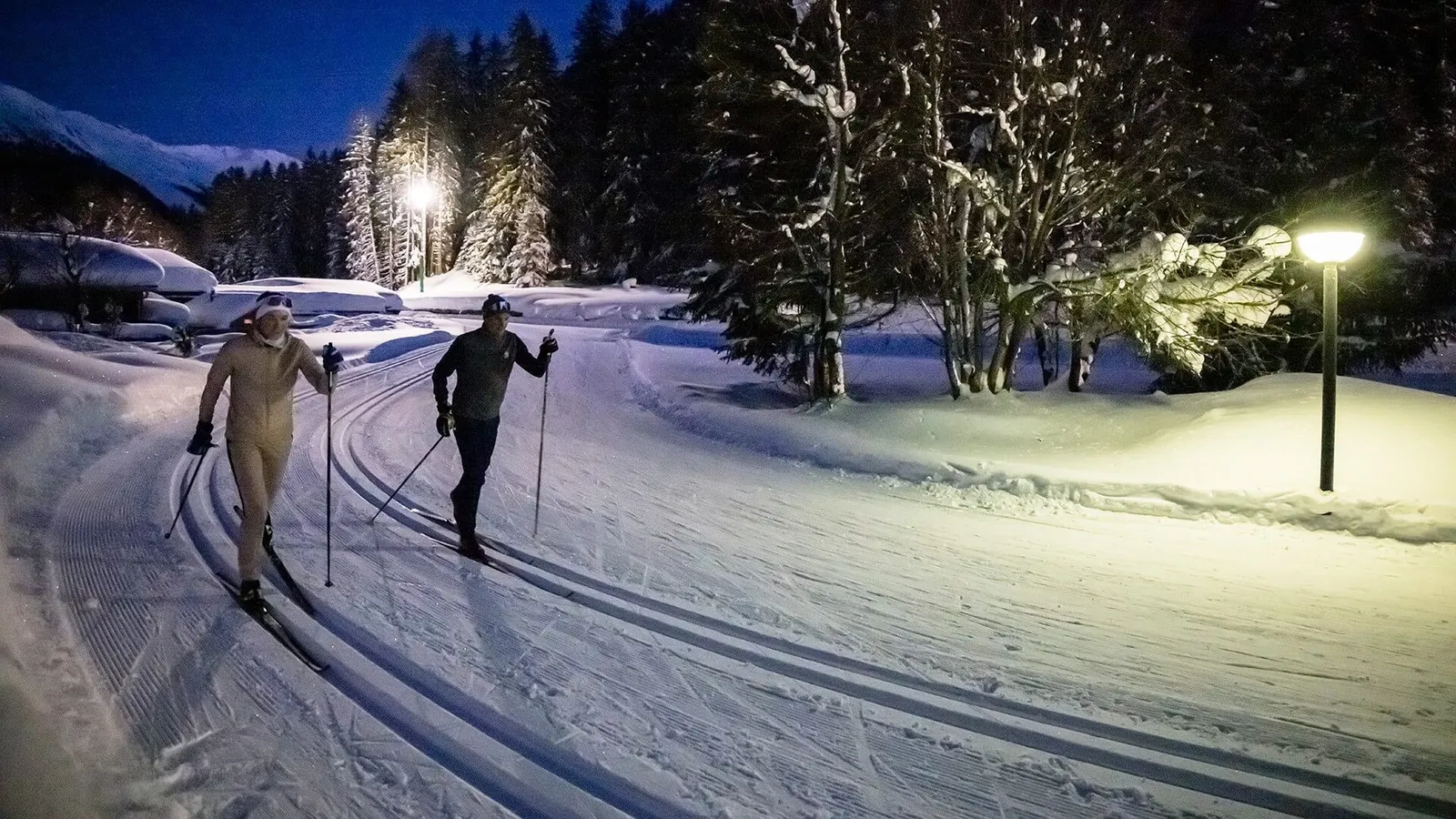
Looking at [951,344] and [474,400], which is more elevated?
[951,344]

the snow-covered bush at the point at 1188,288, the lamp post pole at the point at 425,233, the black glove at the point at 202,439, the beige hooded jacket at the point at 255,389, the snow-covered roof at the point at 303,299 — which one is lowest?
the black glove at the point at 202,439

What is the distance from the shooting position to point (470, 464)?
6816mm

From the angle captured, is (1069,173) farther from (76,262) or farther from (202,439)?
(76,262)

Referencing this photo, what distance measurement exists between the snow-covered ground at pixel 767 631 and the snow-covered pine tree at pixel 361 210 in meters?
62.0

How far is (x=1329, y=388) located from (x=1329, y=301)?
0.97 metres

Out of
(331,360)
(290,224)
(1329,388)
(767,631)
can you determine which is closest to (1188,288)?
(1329,388)

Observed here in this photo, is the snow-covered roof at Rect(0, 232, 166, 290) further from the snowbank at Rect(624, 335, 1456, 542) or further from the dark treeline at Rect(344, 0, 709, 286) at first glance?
the snowbank at Rect(624, 335, 1456, 542)

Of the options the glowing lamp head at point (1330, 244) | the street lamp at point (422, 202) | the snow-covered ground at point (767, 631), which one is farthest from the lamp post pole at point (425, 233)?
the glowing lamp head at point (1330, 244)

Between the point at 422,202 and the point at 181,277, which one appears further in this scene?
the point at 422,202

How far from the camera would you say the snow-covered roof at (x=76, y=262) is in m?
30.4

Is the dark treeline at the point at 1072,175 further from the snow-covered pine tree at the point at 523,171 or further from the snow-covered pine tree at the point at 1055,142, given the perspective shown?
the snow-covered pine tree at the point at 523,171

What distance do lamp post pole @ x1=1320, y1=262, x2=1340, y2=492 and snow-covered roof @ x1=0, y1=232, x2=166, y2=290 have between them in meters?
37.7

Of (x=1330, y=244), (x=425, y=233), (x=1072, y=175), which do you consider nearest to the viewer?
(x=1330, y=244)

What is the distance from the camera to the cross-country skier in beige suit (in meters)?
5.36
